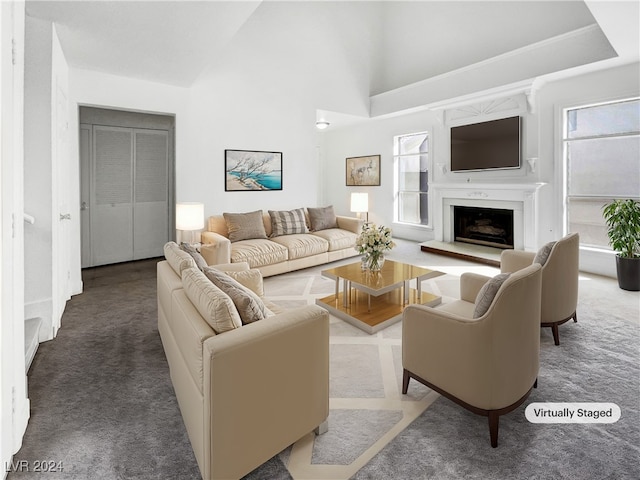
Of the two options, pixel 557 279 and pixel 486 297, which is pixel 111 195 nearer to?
pixel 486 297

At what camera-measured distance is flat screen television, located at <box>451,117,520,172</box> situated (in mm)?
5680

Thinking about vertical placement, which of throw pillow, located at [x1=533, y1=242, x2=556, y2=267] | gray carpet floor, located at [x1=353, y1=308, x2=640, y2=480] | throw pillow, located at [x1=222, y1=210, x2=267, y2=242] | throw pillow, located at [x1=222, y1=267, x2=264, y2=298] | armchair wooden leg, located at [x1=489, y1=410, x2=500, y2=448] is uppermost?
throw pillow, located at [x1=222, y1=210, x2=267, y2=242]

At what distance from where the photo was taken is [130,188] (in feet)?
19.0

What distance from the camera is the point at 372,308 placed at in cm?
348

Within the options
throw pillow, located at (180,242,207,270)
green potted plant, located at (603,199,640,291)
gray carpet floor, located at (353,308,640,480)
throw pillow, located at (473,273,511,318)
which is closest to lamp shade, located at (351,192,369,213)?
green potted plant, located at (603,199,640,291)

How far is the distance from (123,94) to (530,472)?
5324 millimetres

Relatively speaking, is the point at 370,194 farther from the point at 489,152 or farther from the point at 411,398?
the point at 411,398

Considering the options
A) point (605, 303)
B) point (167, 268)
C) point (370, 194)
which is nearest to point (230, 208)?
point (167, 268)

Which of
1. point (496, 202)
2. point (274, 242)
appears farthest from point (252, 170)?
point (496, 202)

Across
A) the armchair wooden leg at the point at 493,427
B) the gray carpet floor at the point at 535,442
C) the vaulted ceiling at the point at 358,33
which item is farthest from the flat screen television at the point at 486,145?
the armchair wooden leg at the point at 493,427

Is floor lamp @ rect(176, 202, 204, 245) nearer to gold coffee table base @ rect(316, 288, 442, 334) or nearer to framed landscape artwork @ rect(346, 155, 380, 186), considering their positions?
gold coffee table base @ rect(316, 288, 442, 334)

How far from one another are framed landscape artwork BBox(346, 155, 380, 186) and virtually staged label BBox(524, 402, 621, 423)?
6390 mm

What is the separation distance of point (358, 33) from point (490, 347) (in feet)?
23.2

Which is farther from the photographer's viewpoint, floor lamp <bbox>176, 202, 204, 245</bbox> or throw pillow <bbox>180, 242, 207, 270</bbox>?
floor lamp <bbox>176, 202, 204, 245</bbox>
